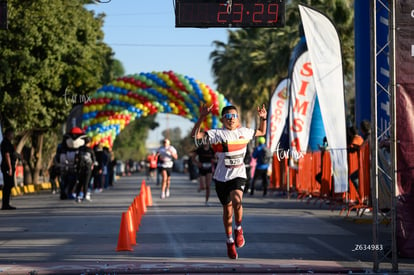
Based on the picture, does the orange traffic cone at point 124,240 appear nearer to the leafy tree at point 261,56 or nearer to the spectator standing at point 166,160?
the spectator standing at point 166,160

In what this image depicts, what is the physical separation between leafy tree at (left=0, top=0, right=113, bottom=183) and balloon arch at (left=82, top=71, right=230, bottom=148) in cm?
222

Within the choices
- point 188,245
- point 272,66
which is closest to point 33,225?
point 188,245

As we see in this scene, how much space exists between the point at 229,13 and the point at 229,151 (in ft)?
12.3

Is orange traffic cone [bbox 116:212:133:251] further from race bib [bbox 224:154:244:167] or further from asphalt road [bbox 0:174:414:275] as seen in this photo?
race bib [bbox 224:154:244:167]

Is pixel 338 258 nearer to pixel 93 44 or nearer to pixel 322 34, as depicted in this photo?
pixel 322 34

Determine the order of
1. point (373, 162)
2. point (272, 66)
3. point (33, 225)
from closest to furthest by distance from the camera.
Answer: point (373, 162) → point (33, 225) → point (272, 66)

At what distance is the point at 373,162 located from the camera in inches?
423

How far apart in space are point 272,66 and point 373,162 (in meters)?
38.4

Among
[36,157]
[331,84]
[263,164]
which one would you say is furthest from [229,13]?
[36,157]

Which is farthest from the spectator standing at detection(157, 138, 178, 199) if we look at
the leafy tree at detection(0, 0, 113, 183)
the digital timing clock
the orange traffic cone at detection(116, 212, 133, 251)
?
the orange traffic cone at detection(116, 212, 133, 251)

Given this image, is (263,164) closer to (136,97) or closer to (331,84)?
(136,97)

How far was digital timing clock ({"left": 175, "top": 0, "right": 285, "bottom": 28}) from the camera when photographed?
49.2ft

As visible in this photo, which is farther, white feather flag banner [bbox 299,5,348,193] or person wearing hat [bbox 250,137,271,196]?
person wearing hat [bbox 250,137,271,196]

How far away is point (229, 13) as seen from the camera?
50.0 ft
